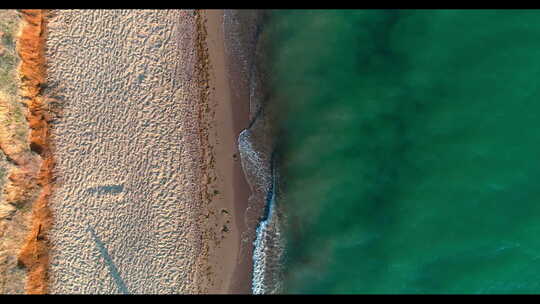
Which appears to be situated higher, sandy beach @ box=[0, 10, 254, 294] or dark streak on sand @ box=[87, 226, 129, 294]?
sandy beach @ box=[0, 10, 254, 294]

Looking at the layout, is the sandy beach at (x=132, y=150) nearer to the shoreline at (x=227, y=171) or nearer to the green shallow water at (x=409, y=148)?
the shoreline at (x=227, y=171)

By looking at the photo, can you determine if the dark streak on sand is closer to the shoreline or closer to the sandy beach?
the sandy beach

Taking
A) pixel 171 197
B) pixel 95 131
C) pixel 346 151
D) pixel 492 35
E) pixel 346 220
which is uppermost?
pixel 492 35

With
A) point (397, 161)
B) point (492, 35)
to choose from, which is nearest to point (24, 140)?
point (397, 161)

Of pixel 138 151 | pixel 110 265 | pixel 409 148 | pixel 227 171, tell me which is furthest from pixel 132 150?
pixel 409 148

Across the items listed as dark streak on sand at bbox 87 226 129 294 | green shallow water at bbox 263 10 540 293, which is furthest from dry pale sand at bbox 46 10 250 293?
green shallow water at bbox 263 10 540 293

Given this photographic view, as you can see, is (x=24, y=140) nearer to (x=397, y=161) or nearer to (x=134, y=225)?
(x=134, y=225)

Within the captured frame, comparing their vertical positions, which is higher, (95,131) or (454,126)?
(95,131)
